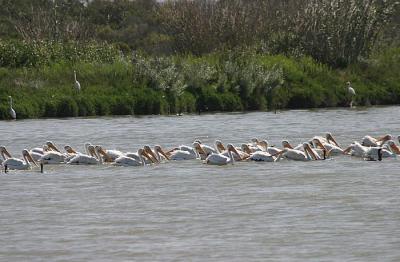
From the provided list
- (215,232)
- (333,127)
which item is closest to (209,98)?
(333,127)

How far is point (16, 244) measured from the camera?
1527 centimetres

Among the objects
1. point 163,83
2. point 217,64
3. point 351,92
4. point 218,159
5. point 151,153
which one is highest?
point 217,64

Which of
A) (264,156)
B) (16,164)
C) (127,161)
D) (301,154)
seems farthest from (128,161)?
(301,154)

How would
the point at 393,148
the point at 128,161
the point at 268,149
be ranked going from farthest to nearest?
Result: the point at 268,149
the point at 393,148
the point at 128,161

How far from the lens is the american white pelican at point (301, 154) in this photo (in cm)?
2352

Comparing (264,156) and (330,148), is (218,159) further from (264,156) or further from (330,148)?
(330,148)

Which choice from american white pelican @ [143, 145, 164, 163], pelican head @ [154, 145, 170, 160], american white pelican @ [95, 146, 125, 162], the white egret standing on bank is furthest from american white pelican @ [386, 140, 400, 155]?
the white egret standing on bank

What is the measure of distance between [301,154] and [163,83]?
15.0 metres

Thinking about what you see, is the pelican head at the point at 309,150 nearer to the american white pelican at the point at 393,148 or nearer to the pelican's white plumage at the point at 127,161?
the american white pelican at the point at 393,148

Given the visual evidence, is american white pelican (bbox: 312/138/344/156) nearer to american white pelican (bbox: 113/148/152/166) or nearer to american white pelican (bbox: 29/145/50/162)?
american white pelican (bbox: 113/148/152/166)

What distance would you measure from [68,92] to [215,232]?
72.2 feet

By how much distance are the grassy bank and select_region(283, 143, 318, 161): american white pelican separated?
1384 centimetres

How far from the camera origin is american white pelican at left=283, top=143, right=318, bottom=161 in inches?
926

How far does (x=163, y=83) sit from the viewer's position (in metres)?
38.2
